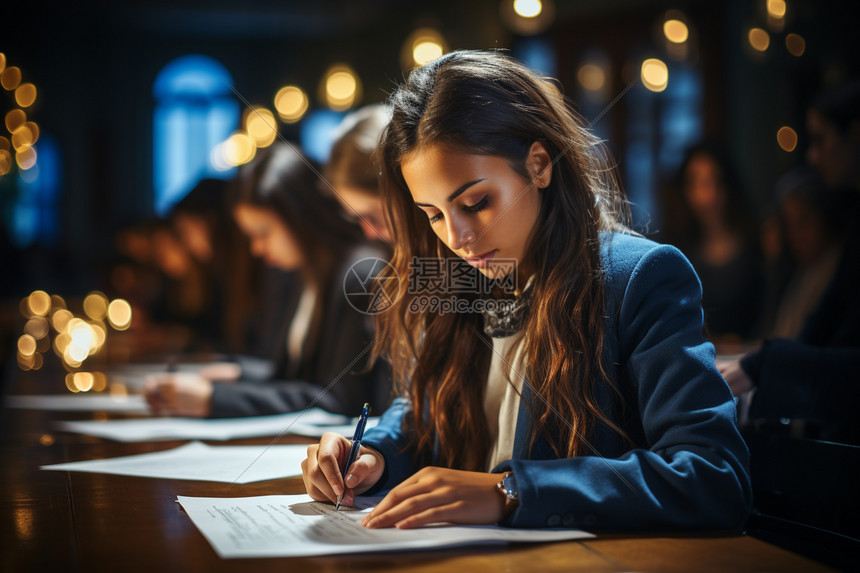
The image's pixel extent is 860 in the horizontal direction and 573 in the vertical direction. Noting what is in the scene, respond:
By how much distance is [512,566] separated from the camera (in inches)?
37.4

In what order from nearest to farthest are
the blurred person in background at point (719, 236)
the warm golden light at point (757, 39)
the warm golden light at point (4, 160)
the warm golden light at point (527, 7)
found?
the warm golden light at point (527, 7), the blurred person in background at point (719, 236), the warm golden light at point (757, 39), the warm golden light at point (4, 160)

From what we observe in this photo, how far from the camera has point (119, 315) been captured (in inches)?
239

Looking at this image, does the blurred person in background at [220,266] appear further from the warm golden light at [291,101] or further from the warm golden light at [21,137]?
the warm golden light at [21,137]

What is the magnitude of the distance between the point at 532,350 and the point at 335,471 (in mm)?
347

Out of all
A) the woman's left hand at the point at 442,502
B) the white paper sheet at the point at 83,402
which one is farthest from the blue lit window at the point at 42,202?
the woman's left hand at the point at 442,502

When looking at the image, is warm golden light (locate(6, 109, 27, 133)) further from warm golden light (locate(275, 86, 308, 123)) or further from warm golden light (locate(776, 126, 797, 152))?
warm golden light (locate(776, 126, 797, 152))

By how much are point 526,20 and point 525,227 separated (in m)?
3.19

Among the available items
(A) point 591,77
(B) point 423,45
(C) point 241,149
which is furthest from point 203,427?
(A) point 591,77

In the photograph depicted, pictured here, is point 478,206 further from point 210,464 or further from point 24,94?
point 24,94

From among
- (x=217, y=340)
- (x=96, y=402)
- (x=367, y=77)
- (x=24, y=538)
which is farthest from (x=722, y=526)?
(x=367, y=77)

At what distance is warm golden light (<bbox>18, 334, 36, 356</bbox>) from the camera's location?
3986 millimetres

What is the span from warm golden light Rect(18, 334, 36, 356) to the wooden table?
2816 mm

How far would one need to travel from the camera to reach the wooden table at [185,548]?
96 centimetres

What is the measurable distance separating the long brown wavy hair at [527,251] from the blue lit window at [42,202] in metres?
12.5
